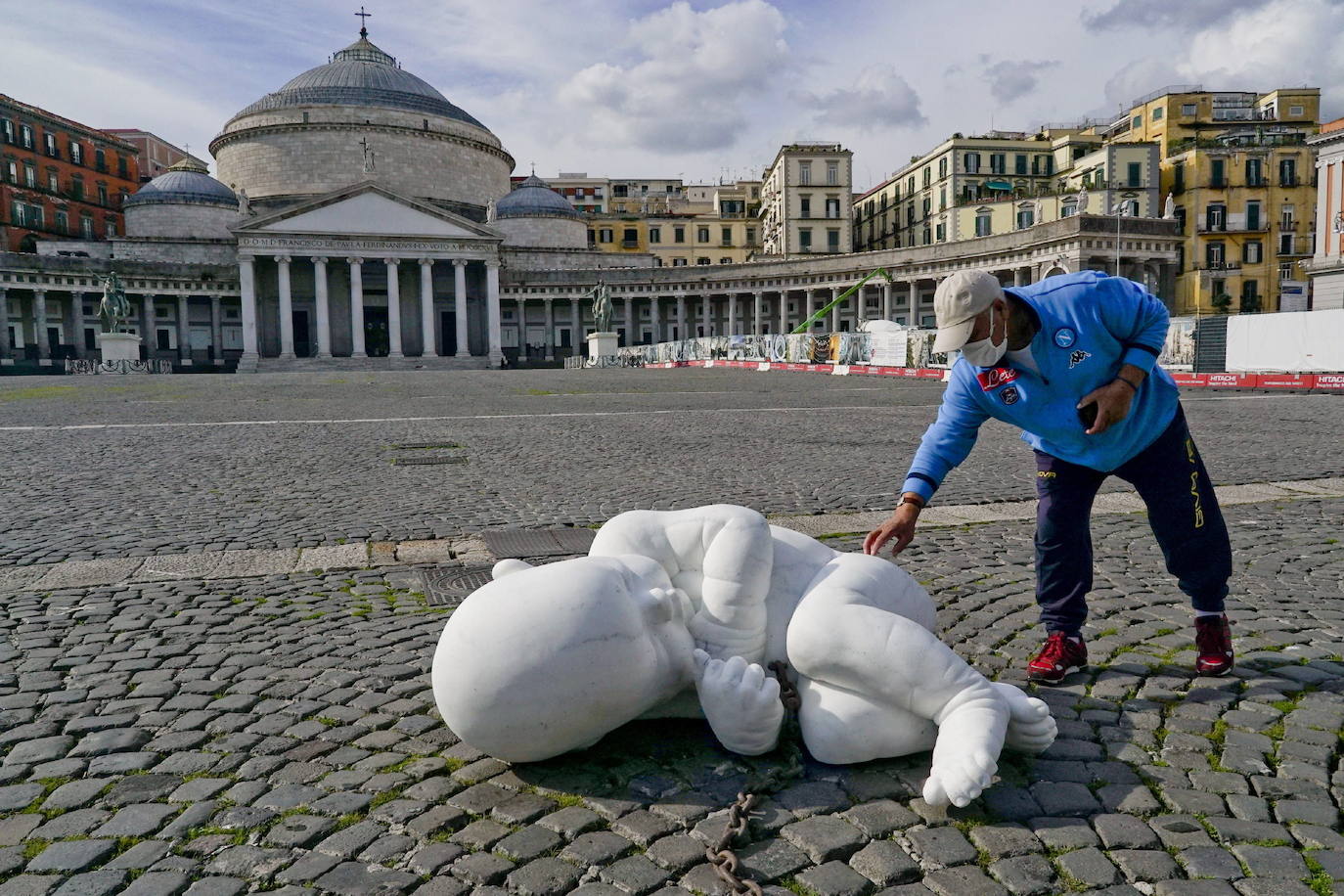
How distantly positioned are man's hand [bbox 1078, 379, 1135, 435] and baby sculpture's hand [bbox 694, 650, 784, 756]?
4.39 ft

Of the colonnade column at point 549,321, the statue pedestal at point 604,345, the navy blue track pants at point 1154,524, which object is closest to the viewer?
the navy blue track pants at point 1154,524

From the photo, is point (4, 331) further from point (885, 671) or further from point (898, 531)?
point (885, 671)

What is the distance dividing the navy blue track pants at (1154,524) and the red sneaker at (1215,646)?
5cm

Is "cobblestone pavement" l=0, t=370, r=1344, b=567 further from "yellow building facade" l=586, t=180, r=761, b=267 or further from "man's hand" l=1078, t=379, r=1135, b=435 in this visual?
"yellow building facade" l=586, t=180, r=761, b=267

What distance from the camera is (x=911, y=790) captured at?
2.51 m

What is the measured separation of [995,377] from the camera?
3.17 meters

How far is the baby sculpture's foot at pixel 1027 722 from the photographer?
260 centimetres

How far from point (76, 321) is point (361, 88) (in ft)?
82.3

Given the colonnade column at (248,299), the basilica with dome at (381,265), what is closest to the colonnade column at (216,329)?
the basilica with dome at (381,265)

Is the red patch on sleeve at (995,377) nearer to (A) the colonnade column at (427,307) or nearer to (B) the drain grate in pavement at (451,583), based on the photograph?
(B) the drain grate in pavement at (451,583)

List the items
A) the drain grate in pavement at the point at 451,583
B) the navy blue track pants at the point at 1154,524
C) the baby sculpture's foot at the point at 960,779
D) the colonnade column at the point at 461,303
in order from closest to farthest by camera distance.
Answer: the baby sculpture's foot at the point at 960,779, the navy blue track pants at the point at 1154,524, the drain grate in pavement at the point at 451,583, the colonnade column at the point at 461,303

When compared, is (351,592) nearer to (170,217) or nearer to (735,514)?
(735,514)

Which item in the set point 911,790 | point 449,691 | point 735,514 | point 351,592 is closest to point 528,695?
point 449,691

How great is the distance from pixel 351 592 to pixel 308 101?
7127 cm
